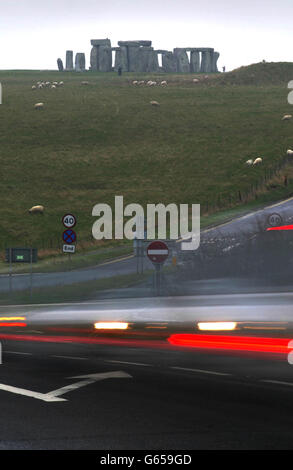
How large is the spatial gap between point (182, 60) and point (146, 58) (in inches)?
334

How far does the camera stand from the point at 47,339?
20859 mm

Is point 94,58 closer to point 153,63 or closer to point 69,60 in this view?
point 153,63

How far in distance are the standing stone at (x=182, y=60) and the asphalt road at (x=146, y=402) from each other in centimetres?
16920

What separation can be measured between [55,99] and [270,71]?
36938 mm

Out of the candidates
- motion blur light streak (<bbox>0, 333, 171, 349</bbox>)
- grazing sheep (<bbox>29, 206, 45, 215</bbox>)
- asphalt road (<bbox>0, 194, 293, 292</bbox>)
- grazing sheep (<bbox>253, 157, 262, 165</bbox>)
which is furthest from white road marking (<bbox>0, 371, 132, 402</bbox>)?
grazing sheep (<bbox>253, 157, 262, 165</bbox>)

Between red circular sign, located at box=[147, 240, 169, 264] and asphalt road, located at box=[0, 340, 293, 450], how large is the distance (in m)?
16.0

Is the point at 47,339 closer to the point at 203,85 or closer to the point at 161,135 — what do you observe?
the point at 161,135

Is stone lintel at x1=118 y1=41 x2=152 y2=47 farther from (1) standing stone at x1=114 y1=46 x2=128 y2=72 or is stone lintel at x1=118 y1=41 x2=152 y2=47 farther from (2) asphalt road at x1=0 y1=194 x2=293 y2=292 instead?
(2) asphalt road at x1=0 y1=194 x2=293 y2=292

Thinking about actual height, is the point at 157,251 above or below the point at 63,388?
above

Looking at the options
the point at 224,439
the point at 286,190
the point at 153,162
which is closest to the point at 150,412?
the point at 224,439

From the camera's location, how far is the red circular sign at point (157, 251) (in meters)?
32.9

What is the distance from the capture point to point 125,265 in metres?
45.6

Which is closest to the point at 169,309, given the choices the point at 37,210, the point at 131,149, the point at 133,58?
the point at 37,210

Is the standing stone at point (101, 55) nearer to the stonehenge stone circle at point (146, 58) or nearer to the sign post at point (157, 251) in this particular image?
the stonehenge stone circle at point (146, 58)
